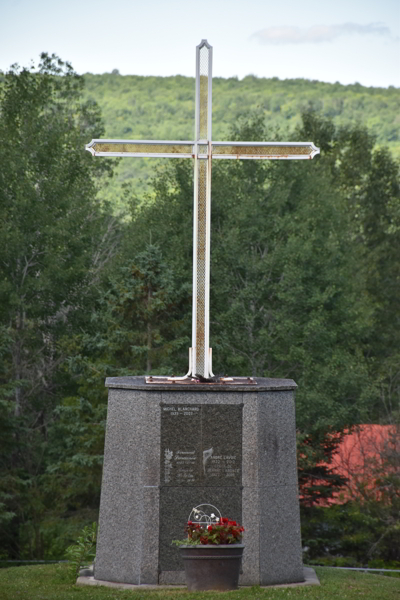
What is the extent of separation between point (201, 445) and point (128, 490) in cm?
95

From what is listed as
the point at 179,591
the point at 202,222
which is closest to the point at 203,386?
the point at 202,222

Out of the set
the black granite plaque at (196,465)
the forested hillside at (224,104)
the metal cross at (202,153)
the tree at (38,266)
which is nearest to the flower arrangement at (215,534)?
the black granite plaque at (196,465)

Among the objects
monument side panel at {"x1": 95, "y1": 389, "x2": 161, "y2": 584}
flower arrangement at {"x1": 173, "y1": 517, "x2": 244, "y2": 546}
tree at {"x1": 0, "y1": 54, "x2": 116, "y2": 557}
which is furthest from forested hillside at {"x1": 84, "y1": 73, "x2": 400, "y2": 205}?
flower arrangement at {"x1": 173, "y1": 517, "x2": 244, "y2": 546}

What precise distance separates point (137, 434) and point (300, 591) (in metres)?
2.38

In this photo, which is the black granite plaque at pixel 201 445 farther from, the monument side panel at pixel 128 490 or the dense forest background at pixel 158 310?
the dense forest background at pixel 158 310

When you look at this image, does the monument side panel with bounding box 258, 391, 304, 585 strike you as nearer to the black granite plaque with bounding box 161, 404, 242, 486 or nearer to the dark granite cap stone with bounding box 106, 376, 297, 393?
the dark granite cap stone with bounding box 106, 376, 297, 393

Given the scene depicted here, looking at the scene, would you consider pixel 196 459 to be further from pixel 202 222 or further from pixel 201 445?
pixel 202 222

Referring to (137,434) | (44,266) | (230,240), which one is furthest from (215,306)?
(137,434)

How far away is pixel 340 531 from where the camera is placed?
26.5 metres

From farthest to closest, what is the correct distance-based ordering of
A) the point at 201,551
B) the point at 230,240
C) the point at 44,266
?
the point at 230,240 < the point at 44,266 < the point at 201,551

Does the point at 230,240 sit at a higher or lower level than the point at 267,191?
lower

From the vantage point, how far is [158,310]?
22781 mm

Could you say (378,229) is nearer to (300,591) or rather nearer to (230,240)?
(230,240)

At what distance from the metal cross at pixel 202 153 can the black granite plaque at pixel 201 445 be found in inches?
21.5
